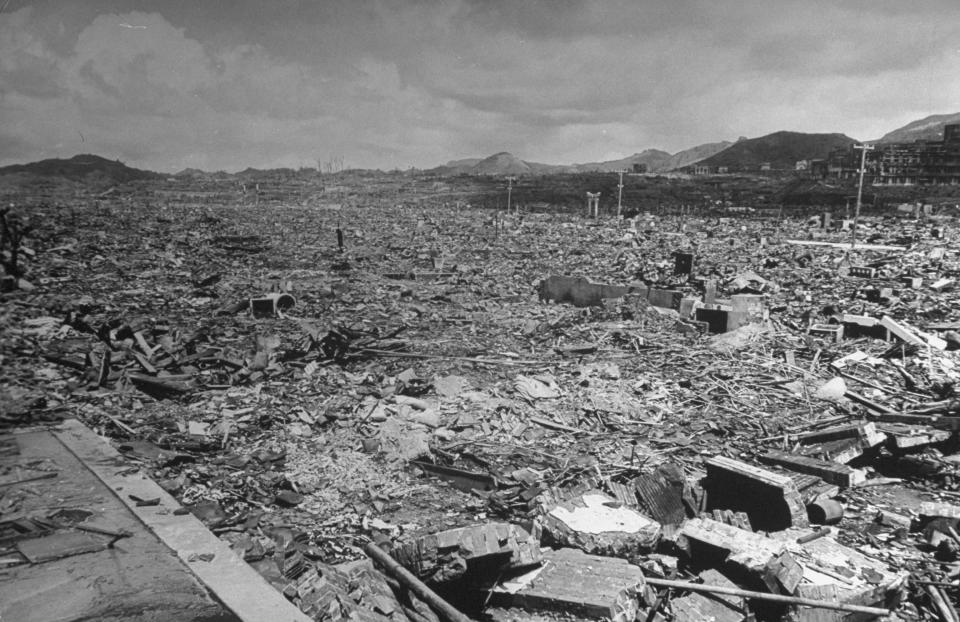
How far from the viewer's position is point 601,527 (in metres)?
4.22

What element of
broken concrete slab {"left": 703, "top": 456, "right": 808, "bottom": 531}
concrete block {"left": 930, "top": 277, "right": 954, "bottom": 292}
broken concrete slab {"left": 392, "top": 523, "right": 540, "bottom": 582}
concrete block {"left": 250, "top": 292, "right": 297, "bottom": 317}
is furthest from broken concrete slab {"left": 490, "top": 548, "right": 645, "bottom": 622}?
concrete block {"left": 930, "top": 277, "right": 954, "bottom": 292}

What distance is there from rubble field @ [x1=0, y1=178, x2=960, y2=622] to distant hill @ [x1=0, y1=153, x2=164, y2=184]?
232 ft

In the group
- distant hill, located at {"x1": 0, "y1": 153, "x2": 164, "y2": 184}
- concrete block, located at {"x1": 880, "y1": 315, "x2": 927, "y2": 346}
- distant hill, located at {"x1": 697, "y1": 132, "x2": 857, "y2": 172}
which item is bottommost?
concrete block, located at {"x1": 880, "y1": 315, "x2": 927, "y2": 346}

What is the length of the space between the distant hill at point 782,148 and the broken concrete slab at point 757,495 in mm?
126214

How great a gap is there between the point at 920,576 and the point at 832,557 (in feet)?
1.97

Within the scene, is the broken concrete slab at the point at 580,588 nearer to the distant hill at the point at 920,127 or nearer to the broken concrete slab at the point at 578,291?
the broken concrete slab at the point at 578,291

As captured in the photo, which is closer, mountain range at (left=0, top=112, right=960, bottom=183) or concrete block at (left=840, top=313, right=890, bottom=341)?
concrete block at (left=840, top=313, right=890, bottom=341)

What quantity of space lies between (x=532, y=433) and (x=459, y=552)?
3.13 meters

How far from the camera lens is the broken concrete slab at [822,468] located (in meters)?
5.30

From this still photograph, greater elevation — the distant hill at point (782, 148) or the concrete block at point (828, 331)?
the distant hill at point (782, 148)

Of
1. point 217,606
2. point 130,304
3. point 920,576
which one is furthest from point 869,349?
point 130,304

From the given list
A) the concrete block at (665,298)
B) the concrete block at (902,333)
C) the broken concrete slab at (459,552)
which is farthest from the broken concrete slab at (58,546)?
the concrete block at (902,333)

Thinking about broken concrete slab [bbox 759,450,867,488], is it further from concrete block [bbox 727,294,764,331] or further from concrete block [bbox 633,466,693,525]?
concrete block [bbox 727,294,764,331]

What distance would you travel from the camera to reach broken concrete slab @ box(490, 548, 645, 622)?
330 cm
